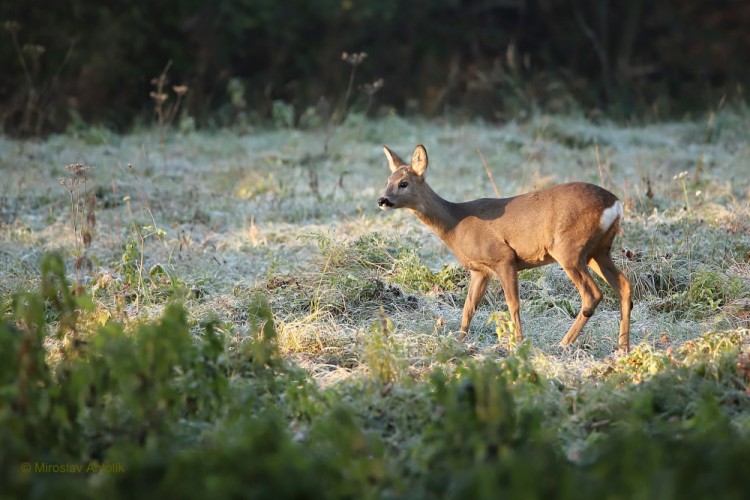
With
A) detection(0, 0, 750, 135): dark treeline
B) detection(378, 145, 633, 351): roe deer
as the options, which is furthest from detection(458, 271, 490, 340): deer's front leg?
detection(0, 0, 750, 135): dark treeline

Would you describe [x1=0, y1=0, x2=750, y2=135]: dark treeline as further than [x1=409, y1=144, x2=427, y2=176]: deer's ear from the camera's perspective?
Yes

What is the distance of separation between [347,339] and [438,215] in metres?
1.10

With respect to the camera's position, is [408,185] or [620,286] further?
[408,185]

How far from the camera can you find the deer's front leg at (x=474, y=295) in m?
5.71

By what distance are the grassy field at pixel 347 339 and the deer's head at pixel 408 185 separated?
57 centimetres

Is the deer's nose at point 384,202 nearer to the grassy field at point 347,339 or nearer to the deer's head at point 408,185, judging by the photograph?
the deer's head at point 408,185

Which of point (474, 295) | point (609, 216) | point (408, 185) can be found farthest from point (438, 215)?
point (609, 216)

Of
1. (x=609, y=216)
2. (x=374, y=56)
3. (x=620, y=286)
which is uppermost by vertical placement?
(x=374, y=56)

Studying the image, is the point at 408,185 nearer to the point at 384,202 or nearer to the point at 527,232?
the point at 384,202

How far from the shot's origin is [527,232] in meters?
5.60

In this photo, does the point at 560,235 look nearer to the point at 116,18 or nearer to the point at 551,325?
the point at 551,325

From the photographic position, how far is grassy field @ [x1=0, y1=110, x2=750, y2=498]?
2996mm

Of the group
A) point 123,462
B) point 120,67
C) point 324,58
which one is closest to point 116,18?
point 120,67

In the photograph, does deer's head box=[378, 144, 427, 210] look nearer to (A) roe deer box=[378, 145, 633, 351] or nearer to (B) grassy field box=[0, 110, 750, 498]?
(A) roe deer box=[378, 145, 633, 351]
